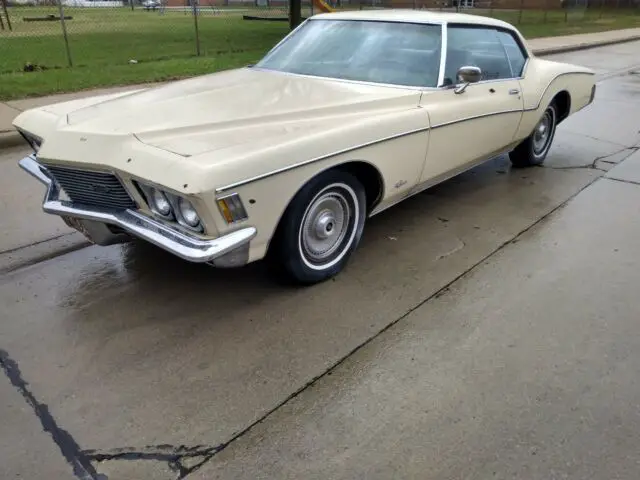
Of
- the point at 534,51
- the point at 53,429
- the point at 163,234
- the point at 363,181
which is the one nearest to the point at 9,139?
the point at 163,234

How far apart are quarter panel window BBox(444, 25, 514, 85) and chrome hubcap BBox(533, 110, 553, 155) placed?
1052 mm

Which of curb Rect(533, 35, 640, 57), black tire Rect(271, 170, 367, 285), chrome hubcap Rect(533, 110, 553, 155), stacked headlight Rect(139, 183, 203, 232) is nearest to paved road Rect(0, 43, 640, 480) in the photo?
black tire Rect(271, 170, 367, 285)

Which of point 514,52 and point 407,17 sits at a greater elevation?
point 407,17

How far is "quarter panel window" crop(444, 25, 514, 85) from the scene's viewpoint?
4.23 m

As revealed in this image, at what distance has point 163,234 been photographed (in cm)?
282

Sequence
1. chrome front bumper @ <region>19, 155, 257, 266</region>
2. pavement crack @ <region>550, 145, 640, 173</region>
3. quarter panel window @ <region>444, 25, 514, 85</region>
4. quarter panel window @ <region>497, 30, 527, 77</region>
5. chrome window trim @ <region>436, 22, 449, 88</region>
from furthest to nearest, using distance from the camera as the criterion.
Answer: pavement crack @ <region>550, 145, 640, 173</region> < quarter panel window @ <region>497, 30, 527, 77</region> < quarter panel window @ <region>444, 25, 514, 85</region> < chrome window trim @ <region>436, 22, 449, 88</region> < chrome front bumper @ <region>19, 155, 257, 266</region>

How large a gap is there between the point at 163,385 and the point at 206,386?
0.66 feet

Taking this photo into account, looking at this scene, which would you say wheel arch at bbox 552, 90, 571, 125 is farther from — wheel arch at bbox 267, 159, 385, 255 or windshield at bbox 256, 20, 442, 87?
wheel arch at bbox 267, 159, 385, 255

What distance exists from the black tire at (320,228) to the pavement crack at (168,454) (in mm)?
1235

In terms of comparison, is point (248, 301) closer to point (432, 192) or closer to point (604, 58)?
point (432, 192)

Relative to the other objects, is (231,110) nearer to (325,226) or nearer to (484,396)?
(325,226)

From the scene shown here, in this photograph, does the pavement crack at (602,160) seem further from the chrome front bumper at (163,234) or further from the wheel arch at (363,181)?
the chrome front bumper at (163,234)

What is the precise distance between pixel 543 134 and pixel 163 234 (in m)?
4.54

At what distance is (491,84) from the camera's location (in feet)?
14.9
